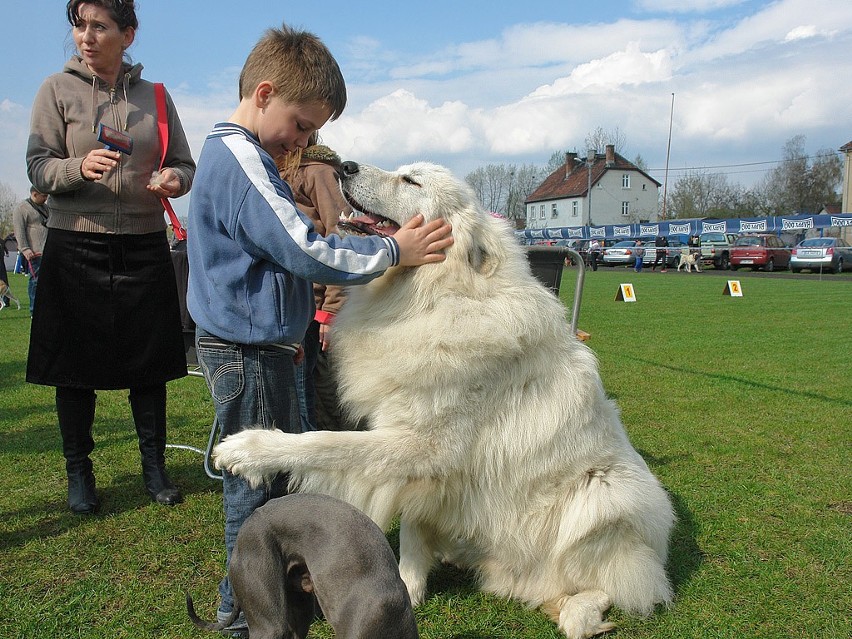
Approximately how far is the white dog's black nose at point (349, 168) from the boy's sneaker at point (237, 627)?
1.75 meters

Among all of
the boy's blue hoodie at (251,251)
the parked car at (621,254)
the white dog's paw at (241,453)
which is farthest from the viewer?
the parked car at (621,254)

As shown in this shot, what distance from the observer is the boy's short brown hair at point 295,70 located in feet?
7.09

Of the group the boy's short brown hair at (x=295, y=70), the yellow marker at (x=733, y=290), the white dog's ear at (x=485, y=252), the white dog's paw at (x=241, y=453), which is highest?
the boy's short brown hair at (x=295, y=70)

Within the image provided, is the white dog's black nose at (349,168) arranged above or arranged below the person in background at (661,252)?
above

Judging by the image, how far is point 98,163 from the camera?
289cm

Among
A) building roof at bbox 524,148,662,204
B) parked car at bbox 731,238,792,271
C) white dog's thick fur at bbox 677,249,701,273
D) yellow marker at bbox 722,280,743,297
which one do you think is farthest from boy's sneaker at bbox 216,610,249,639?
building roof at bbox 524,148,662,204

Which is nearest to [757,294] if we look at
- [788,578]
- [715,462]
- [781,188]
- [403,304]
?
[715,462]

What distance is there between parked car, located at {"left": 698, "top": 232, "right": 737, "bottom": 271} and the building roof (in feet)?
98.5

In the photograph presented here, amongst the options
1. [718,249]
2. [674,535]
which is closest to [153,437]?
[674,535]

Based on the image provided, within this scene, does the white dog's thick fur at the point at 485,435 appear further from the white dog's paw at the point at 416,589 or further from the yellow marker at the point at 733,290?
the yellow marker at the point at 733,290

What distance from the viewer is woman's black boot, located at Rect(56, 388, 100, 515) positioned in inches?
137

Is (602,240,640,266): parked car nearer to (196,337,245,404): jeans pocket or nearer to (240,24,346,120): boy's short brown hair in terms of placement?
(240,24,346,120): boy's short brown hair

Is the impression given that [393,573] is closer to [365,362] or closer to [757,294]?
[365,362]

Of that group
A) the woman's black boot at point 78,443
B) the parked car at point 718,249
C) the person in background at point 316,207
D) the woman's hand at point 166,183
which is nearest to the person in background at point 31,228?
the woman's black boot at point 78,443
